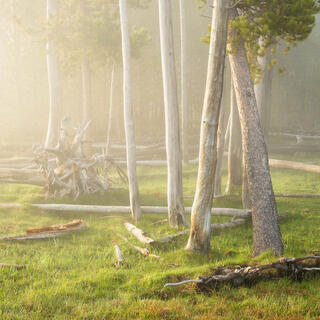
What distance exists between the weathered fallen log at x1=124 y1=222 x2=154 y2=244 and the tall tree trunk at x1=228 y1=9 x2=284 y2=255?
7.21ft

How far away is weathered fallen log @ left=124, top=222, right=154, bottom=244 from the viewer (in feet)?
25.2

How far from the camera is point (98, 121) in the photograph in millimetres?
32906

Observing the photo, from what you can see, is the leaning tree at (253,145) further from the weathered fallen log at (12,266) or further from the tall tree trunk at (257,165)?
the weathered fallen log at (12,266)

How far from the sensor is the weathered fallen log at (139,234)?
25.2 feet

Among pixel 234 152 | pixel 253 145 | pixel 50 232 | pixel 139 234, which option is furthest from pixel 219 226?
pixel 234 152

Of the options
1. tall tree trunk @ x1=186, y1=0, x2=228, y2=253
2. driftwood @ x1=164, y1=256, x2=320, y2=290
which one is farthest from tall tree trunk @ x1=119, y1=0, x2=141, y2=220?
driftwood @ x1=164, y1=256, x2=320, y2=290

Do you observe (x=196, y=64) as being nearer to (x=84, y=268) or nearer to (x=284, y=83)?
(x=284, y=83)

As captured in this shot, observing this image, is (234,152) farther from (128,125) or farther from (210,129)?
(210,129)

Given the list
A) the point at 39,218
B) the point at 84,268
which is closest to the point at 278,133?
the point at 39,218

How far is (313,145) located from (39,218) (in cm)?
1814

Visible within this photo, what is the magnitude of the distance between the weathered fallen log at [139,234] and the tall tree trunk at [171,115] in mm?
1034

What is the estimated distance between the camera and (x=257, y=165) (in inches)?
267

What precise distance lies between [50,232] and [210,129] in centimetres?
446

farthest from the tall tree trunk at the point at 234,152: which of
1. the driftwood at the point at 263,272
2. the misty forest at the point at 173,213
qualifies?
the driftwood at the point at 263,272
